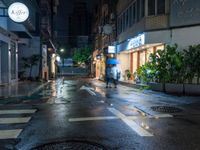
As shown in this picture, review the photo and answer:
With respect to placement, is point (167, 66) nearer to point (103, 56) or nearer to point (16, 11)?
point (16, 11)

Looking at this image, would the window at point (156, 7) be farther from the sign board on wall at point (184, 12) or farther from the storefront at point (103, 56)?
the storefront at point (103, 56)

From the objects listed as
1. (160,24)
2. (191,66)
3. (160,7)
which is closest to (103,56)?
(160,7)

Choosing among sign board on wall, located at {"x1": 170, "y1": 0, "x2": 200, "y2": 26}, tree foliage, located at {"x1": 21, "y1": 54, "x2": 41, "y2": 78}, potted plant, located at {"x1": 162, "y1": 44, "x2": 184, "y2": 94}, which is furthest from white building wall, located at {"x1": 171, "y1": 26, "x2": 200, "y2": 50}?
tree foliage, located at {"x1": 21, "y1": 54, "x2": 41, "y2": 78}

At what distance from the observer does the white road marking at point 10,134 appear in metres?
7.30

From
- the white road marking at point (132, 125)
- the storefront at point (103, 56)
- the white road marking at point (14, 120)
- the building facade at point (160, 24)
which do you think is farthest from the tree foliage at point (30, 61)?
the white road marking at point (14, 120)

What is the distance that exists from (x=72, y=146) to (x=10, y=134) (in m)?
1.94

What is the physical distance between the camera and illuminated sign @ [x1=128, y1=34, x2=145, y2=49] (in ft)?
83.6

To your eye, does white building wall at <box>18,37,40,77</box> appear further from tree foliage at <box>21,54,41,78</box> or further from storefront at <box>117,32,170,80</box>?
storefront at <box>117,32,170,80</box>

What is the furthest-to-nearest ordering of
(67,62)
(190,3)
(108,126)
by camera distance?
(67,62) < (190,3) < (108,126)

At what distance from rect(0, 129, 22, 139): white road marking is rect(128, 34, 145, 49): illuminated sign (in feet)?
60.4

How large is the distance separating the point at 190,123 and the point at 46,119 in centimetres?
418

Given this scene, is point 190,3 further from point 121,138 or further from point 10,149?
point 10,149

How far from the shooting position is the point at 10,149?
6.34m

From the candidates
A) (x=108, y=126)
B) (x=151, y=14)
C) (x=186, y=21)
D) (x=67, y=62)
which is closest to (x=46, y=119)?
(x=108, y=126)
